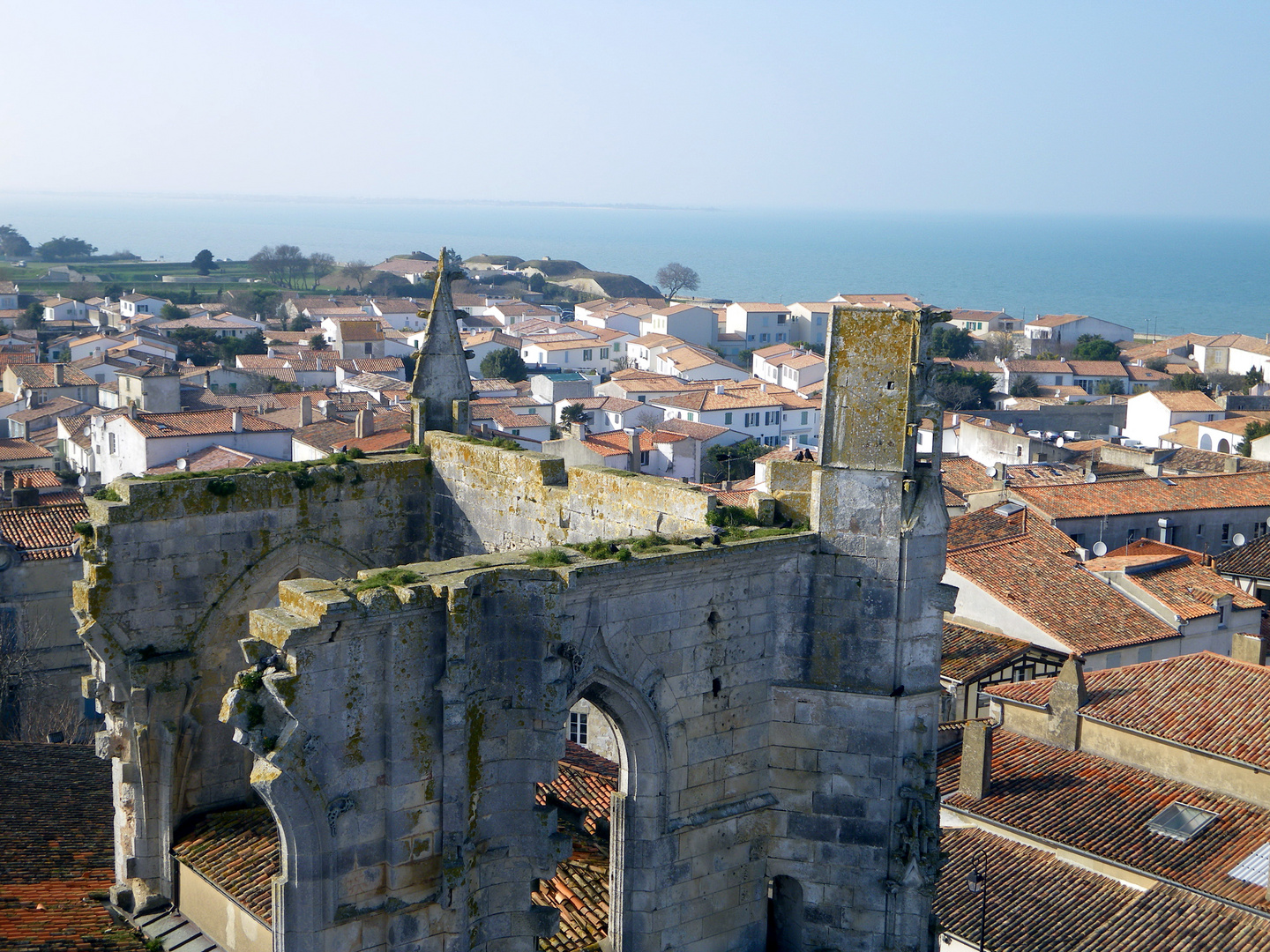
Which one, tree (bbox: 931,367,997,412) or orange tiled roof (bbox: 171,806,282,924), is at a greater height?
orange tiled roof (bbox: 171,806,282,924)

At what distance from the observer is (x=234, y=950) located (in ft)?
41.3

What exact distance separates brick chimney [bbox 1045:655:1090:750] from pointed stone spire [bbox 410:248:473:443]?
12612 millimetres

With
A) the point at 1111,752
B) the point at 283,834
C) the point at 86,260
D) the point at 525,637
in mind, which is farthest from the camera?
the point at 86,260

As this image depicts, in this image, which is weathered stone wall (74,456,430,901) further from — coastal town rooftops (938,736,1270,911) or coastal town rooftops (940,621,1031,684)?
coastal town rooftops (940,621,1031,684)

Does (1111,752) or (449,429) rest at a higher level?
(449,429)

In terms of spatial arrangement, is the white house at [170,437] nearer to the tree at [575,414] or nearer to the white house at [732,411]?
the tree at [575,414]

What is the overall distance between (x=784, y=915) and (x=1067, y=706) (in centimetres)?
1271

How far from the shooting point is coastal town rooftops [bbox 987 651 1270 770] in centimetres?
2212

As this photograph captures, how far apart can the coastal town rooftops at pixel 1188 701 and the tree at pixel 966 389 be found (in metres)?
55.6

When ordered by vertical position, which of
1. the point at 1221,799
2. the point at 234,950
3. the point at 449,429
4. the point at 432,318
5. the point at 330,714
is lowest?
the point at 1221,799

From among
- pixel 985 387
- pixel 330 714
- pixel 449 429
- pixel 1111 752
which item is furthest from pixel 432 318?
pixel 985 387

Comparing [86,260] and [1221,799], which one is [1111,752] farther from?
[86,260]

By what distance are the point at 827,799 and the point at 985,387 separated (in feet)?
248

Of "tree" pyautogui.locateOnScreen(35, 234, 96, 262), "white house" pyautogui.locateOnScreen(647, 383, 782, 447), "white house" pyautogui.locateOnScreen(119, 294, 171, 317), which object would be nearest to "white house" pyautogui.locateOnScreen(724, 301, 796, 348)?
"white house" pyautogui.locateOnScreen(647, 383, 782, 447)
